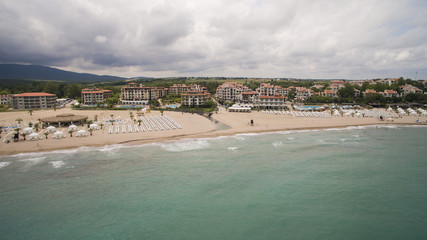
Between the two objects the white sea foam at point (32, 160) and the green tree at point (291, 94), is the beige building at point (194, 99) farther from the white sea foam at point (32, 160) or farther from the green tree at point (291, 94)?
the white sea foam at point (32, 160)

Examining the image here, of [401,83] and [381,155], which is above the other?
[401,83]

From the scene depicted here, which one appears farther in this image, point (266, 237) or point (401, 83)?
point (401, 83)

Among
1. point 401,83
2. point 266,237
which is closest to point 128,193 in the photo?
point 266,237

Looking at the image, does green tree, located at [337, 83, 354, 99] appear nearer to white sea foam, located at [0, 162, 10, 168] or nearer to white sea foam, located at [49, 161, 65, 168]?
white sea foam, located at [49, 161, 65, 168]

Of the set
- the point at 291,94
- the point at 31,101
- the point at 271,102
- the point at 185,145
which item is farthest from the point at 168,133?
the point at 291,94

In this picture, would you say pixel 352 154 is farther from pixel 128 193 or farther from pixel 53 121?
pixel 53 121
